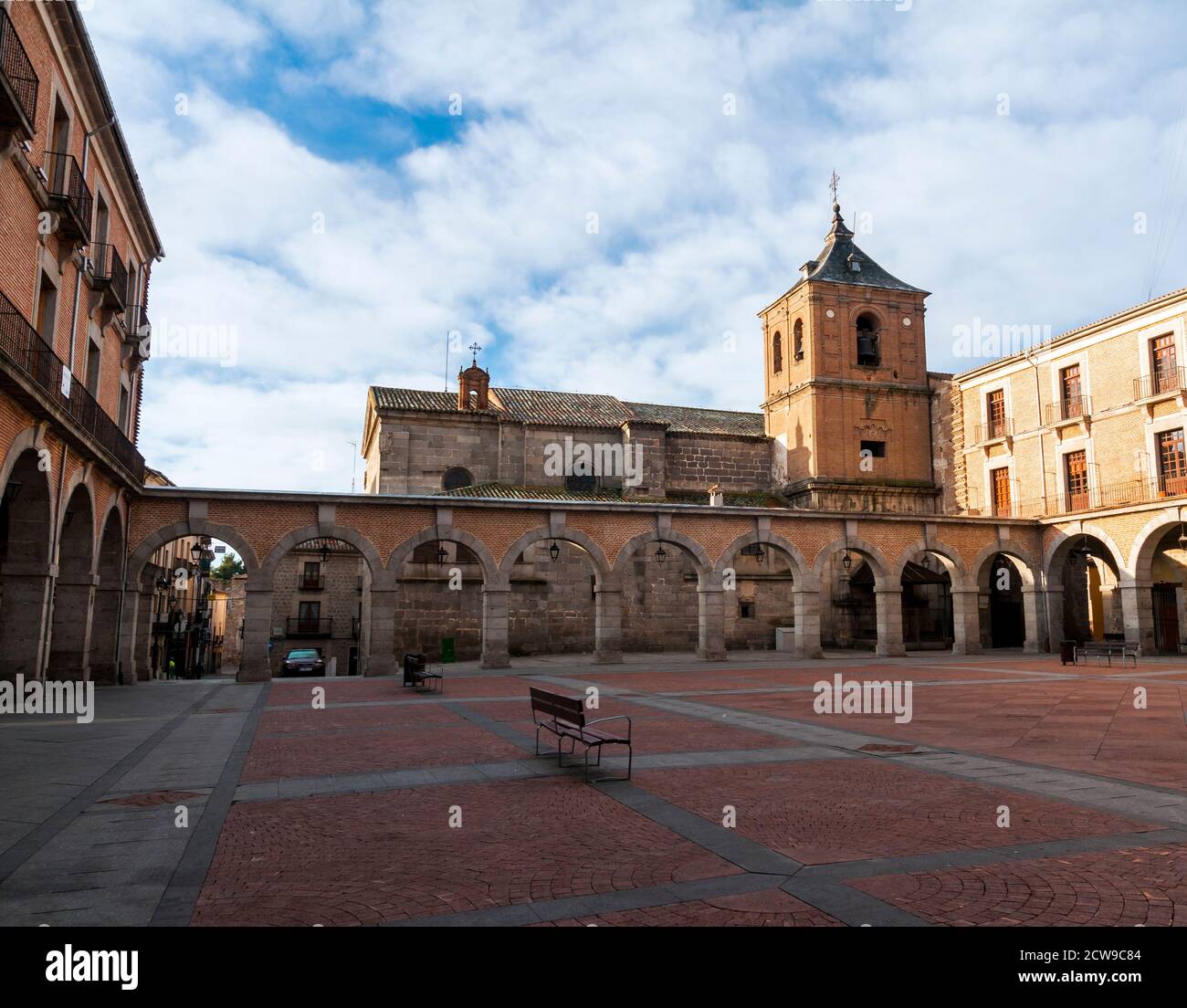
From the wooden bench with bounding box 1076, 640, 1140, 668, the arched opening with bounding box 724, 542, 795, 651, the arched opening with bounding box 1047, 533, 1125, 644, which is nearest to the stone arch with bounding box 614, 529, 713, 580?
the arched opening with bounding box 724, 542, 795, 651

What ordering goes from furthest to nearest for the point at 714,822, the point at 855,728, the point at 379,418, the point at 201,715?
the point at 379,418
the point at 201,715
the point at 855,728
the point at 714,822

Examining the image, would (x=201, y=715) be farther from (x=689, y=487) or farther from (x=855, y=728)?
(x=689, y=487)

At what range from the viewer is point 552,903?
455 centimetres

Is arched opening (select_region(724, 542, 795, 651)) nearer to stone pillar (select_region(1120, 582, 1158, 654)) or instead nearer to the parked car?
stone pillar (select_region(1120, 582, 1158, 654))

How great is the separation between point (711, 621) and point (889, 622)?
7.13 metres

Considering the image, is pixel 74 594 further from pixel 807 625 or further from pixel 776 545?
pixel 807 625

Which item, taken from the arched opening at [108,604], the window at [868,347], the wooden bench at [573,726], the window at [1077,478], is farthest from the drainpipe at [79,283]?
the window at [1077,478]

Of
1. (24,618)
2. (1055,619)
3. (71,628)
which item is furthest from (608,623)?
(1055,619)

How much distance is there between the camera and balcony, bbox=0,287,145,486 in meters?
12.7

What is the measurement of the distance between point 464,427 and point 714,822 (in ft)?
98.1

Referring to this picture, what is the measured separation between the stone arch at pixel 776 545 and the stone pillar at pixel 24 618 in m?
19.2

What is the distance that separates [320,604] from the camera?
38938 millimetres

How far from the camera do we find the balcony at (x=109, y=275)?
18.1m
